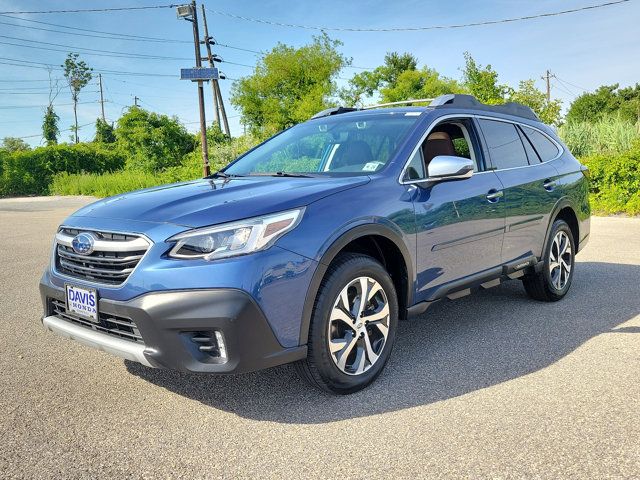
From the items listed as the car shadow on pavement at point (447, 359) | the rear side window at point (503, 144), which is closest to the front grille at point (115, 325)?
the car shadow on pavement at point (447, 359)

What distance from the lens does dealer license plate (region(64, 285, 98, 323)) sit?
115 inches

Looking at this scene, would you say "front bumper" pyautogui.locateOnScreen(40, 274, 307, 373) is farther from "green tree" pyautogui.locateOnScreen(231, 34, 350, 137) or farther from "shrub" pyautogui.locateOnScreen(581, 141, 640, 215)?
"green tree" pyautogui.locateOnScreen(231, 34, 350, 137)

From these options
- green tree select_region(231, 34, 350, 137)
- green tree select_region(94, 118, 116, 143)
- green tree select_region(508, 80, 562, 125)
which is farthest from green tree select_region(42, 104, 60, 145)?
green tree select_region(508, 80, 562, 125)

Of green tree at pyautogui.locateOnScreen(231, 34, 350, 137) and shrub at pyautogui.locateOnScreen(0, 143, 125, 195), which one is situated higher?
green tree at pyautogui.locateOnScreen(231, 34, 350, 137)

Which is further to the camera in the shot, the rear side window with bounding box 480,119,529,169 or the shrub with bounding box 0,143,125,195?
the shrub with bounding box 0,143,125,195

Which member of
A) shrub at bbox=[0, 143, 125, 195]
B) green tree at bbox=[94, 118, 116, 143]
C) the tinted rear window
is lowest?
the tinted rear window

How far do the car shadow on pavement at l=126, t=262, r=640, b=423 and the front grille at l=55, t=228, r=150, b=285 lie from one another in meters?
0.86

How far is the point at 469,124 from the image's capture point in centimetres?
439

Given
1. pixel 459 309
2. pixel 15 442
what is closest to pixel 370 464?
pixel 15 442

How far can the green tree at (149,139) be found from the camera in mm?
31469

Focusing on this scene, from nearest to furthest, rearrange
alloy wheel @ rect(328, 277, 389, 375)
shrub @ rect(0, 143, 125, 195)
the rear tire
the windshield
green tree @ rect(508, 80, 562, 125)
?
alloy wheel @ rect(328, 277, 389, 375) < the windshield < the rear tire < green tree @ rect(508, 80, 562, 125) < shrub @ rect(0, 143, 125, 195)

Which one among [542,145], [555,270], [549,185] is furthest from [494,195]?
[555,270]

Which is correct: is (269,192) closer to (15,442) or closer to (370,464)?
(370,464)

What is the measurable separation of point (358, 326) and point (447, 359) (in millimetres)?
930
